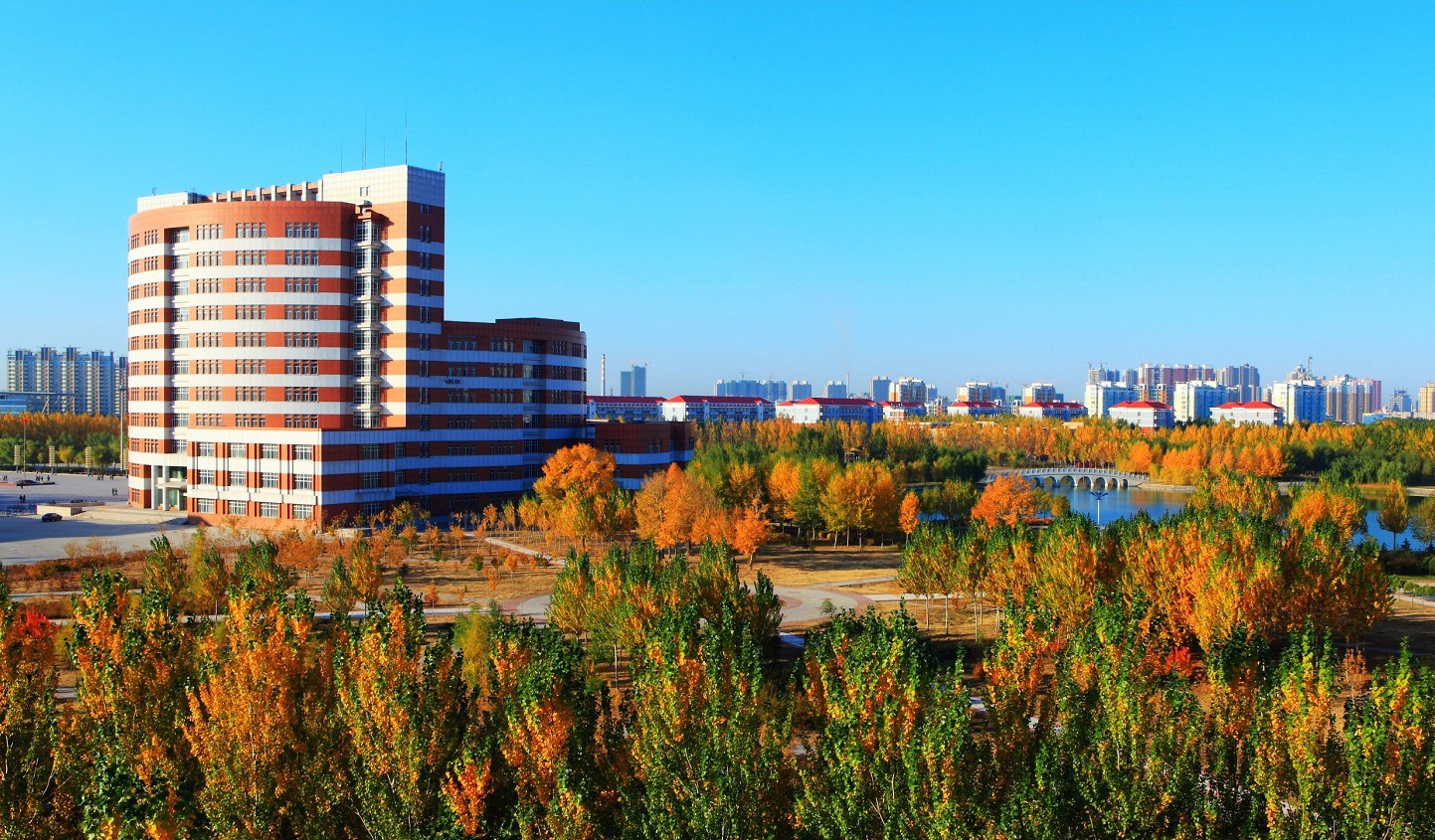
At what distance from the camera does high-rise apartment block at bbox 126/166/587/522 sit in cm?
6531

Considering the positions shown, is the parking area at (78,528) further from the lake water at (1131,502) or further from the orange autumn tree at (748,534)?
the lake water at (1131,502)

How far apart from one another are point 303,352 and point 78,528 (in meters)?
17.6

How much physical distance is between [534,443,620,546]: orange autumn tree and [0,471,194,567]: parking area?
2106cm

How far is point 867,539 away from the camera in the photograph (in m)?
66.9

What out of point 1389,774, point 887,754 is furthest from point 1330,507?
point 887,754

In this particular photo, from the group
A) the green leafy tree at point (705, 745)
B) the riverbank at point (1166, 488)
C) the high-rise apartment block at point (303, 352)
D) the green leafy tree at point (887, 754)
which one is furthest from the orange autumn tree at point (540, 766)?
the riverbank at point (1166, 488)

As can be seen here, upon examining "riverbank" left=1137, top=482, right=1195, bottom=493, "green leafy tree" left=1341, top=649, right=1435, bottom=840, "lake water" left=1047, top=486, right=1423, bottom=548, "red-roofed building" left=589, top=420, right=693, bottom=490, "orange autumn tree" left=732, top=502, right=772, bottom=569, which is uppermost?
"red-roofed building" left=589, top=420, right=693, bottom=490

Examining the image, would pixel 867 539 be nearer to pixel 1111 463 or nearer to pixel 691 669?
pixel 691 669

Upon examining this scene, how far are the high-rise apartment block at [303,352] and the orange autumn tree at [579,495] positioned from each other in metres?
10.2

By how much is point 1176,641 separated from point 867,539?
124 ft

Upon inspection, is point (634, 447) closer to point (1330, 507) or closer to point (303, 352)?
point (303, 352)

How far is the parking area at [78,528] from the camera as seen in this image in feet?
184

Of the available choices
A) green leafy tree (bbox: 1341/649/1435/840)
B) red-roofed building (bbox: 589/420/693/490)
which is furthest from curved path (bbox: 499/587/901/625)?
red-roofed building (bbox: 589/420/693/490)

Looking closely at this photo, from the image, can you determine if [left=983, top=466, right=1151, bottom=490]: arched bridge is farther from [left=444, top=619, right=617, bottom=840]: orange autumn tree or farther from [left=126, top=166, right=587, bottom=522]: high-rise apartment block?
[left=444, top=619, right=617, bottom=840]: orange autumn tree
